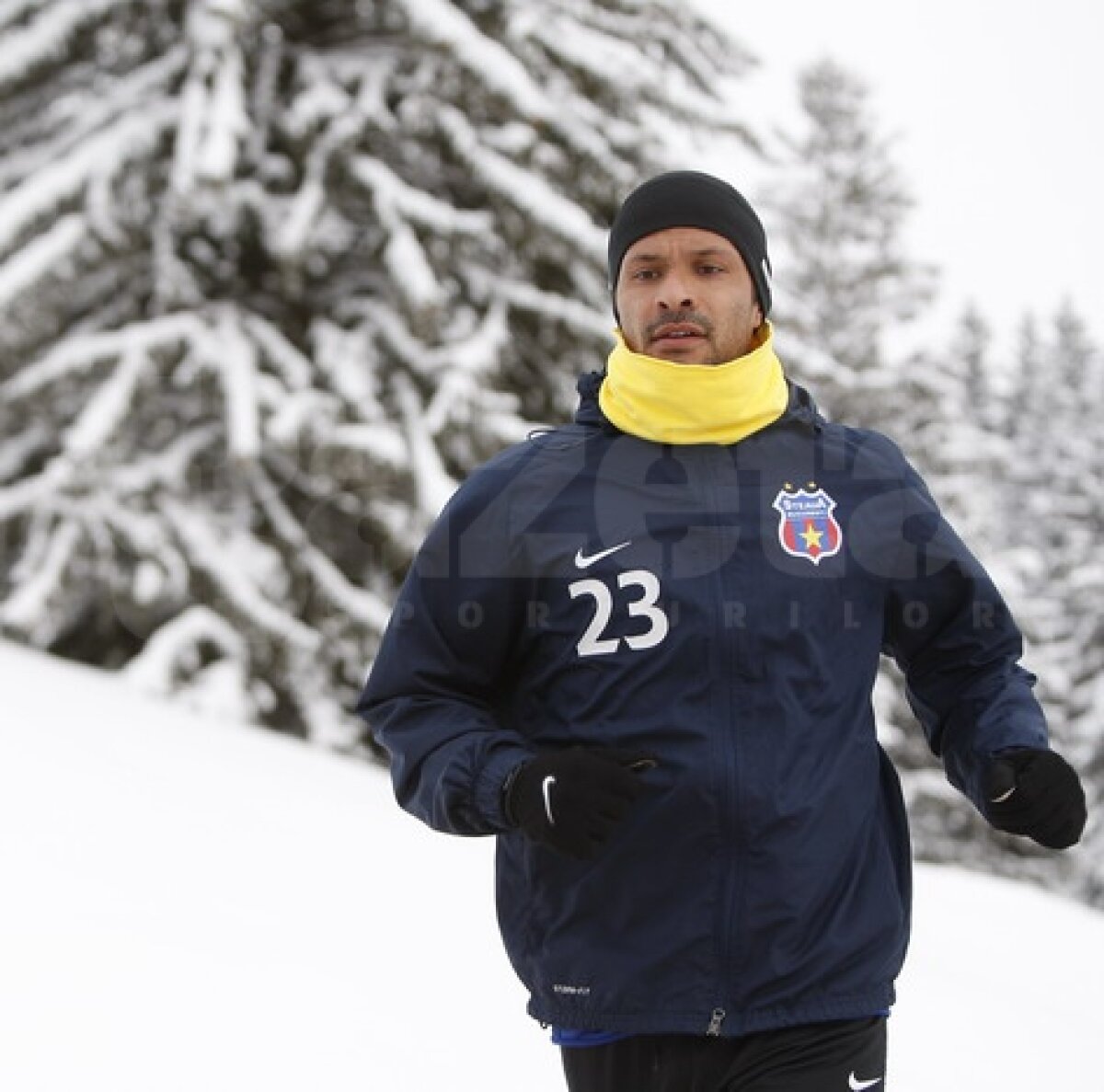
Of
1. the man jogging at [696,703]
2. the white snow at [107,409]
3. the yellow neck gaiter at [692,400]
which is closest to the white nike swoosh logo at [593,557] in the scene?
the man jogging at [696,703]

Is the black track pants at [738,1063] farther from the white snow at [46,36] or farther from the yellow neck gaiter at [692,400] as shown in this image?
the white snow at [46,36]

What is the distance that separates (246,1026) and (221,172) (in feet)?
17.5

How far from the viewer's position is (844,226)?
19.3 meters

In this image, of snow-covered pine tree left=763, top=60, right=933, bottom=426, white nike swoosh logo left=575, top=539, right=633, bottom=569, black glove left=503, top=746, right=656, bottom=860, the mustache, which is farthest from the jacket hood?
snow-covered pine tree left=763, top=60, right=933, bottom=426

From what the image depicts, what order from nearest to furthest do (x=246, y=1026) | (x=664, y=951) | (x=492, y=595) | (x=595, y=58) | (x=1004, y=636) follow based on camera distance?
(x=664, y=951)
(x=492, y=595)
(x=1004, y=636)
(x=246, y=1026)
(x=595, y=58)

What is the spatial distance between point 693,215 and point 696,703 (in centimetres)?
88

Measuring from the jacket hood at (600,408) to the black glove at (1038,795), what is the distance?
2.13ft

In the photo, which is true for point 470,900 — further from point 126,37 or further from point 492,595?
point 126,37

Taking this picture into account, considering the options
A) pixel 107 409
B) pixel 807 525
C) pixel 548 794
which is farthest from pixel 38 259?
pixel 548 794

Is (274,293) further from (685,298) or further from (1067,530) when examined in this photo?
(1067,530)

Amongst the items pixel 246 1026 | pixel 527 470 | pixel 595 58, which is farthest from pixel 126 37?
pixel 527 470

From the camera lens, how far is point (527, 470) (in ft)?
7.57

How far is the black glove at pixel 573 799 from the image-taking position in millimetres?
1925

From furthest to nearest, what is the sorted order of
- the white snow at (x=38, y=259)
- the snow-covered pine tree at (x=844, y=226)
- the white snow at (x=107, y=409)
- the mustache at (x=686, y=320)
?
the snow-covered pine tree at (x=844, y=226), the white snow at (x=38, y=259), the white snow at (x=107, y=409), the mustache at (x=686, y=320)
